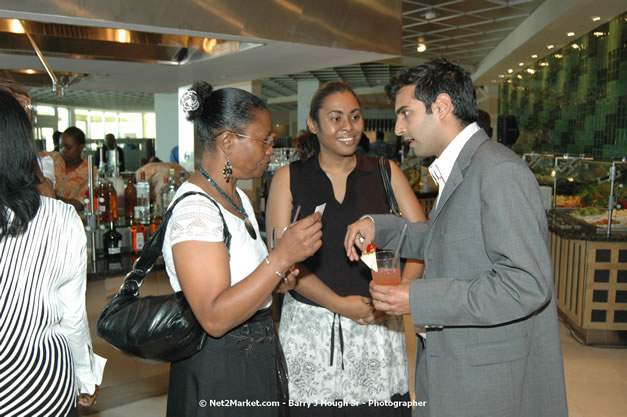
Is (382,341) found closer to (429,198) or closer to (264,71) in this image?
(264,71)

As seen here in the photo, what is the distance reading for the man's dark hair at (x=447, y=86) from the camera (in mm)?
1610

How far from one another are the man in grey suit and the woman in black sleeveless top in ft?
1.52

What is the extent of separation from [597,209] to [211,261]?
501cm

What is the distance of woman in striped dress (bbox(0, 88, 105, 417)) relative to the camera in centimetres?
137

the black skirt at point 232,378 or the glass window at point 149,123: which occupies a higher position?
the glass window at point 149,123

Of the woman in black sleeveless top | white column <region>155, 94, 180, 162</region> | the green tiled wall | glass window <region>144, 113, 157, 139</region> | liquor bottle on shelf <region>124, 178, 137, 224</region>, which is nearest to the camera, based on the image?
the woman in black sleeveless top

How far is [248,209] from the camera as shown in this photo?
189 cm

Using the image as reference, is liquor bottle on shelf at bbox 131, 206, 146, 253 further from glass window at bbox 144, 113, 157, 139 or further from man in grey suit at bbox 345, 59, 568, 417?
glass window at bbox 144, 113, 157, 139

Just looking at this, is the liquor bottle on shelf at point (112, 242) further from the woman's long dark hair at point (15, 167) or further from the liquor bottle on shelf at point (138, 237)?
the woman's long dark hair at point (15, 167)

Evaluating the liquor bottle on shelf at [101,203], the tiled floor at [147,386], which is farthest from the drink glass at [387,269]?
the liquor bottle on shelf at [101,203]

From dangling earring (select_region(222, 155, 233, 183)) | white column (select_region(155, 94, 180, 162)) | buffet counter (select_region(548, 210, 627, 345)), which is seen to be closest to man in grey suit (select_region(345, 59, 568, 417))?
dangling earring (select_region(222, 155, 233, 183))

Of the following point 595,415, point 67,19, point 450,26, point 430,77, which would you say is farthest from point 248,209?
point 450,26

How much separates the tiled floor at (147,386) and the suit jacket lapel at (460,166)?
2.27 metres

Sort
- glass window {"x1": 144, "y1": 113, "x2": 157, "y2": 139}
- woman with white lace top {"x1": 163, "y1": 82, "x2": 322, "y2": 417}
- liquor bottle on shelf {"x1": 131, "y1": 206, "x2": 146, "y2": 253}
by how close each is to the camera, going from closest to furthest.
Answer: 1. woman with white lace top {"x1": 163, "y1": 82, "x2": 322, "y2": 417}
2. liquor bottle on shelf {"x1": 131, "y1": 206, "x2": 146, "y2": 253}
3. glass window {"x1": 144, "y1": 113, "x2": 157, "y2": 139}
